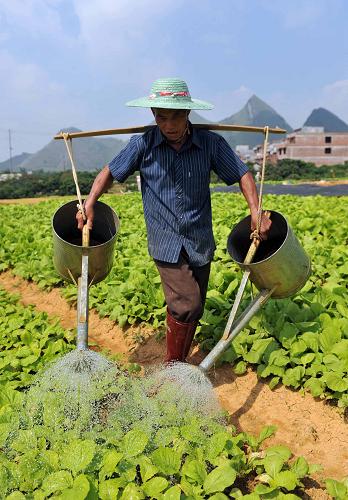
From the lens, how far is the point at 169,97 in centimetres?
264

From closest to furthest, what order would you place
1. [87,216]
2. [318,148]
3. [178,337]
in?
[87,216] → [178,337] → [318,148]

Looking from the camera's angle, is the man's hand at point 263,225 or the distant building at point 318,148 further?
the distant building at point 318,148

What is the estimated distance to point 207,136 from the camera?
2.96 m

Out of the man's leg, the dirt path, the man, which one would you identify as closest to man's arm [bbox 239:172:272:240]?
the man

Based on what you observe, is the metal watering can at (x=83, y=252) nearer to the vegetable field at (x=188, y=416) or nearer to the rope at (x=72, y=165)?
the rope at (x=72, y=165)

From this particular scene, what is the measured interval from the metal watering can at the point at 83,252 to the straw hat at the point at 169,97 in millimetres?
785

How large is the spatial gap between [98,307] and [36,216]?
7.38 m

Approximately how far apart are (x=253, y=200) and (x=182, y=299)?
0.73 m

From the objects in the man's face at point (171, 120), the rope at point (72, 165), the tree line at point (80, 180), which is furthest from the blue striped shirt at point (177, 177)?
the tree line at point (80, 180)

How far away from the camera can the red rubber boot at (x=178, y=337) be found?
3086 mm

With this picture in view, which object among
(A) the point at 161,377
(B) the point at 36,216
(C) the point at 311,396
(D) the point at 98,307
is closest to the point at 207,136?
(A) the point at 161,377

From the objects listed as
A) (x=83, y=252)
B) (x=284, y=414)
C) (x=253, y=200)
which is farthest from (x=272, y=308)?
(x=83, y=252)

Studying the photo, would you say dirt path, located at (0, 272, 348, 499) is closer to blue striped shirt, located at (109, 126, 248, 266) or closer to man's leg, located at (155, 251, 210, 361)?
man's leg, located at (155, 251, 210, 361)

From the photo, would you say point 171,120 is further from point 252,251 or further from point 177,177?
point 252,251
